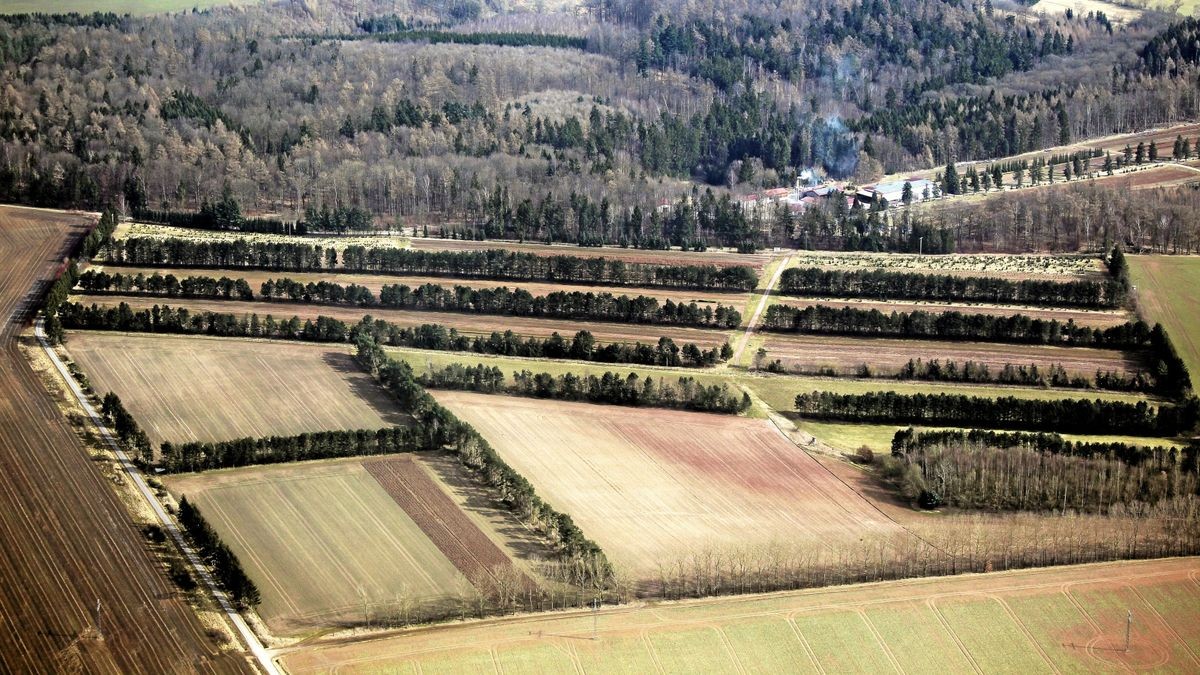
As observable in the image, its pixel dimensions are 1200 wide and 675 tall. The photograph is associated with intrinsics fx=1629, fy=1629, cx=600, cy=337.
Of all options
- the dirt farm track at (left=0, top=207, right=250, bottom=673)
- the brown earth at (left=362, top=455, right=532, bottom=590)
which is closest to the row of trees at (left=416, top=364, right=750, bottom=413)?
the brown earth at (left=362, top=455, right=532, bottom=590)

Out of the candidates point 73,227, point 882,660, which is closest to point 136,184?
point 73,227

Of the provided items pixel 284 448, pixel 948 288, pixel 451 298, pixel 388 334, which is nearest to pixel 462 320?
pixel 451 298

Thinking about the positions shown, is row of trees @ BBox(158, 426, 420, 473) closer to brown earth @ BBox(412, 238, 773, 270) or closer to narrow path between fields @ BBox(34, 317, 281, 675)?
narrow path between fields @ BBox(34, 317, 281, 675)

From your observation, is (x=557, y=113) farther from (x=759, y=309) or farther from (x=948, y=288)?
(x=948, y=288)

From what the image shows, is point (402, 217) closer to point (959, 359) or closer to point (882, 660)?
point (959, 359)

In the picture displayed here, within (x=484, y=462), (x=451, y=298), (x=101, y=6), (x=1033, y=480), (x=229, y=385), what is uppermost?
(x=101, y=6)
